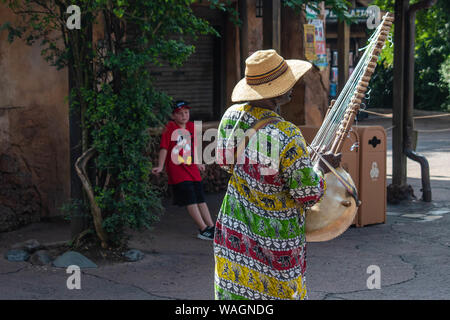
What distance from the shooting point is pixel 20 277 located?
586 cm

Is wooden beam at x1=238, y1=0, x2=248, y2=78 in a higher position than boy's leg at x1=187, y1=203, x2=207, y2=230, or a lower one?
higher

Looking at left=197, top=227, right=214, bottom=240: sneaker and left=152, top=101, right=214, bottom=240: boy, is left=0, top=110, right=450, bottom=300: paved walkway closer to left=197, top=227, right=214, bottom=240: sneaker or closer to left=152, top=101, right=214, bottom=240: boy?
left=197, top=227, right=214, bottom=240: sneaker

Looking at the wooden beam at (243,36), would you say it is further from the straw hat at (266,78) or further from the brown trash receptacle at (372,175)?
the straw hat at (266,78)

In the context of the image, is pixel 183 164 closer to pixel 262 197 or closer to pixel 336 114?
pixel 336 114

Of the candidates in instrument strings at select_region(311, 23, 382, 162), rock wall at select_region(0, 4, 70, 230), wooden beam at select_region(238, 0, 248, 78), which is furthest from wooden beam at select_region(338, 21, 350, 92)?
instrument strings at select_region(311, 23, 382, 162)

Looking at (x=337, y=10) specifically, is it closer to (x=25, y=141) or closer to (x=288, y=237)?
(x=25, y=141)

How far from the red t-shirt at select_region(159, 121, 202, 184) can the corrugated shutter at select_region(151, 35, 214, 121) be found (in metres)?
3.62

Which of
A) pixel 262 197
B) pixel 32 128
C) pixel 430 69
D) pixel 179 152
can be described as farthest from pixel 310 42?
pixel 430 69

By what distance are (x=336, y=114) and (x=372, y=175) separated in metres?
4.50

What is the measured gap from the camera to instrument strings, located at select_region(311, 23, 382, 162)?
12.6 ft

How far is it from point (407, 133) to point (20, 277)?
239 inches

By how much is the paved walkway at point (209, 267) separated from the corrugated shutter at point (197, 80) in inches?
107

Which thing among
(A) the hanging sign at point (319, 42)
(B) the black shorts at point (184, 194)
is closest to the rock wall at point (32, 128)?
(B) the black shorts at point (184, 194)
